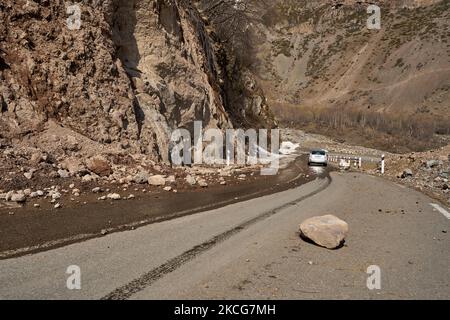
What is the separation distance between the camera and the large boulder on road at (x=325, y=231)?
20.4 feet

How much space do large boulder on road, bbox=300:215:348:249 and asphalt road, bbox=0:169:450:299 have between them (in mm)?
144

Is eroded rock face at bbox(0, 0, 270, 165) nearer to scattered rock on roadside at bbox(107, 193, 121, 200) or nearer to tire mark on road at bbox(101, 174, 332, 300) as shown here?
scattered rock on roadside at bbox(107, 193, 121, 200)

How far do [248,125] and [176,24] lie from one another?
50.2 feet

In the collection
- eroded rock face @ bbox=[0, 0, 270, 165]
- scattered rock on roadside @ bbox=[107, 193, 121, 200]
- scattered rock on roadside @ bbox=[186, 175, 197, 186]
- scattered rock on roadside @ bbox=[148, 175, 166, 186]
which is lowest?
scattered rock on roadside @ bbox=[186, 175, 197, 186]

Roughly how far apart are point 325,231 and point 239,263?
5.51 feet

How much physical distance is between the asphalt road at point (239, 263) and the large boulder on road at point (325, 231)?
5.7 inches

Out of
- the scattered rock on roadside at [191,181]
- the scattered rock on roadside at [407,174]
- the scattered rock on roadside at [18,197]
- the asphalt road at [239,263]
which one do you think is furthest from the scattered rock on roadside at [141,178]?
the scattered rock on roadside at [407,174]

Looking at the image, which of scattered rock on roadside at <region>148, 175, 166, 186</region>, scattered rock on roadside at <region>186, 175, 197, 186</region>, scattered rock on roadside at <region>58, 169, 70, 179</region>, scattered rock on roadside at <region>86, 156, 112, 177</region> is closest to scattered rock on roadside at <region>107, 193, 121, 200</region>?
scattered rock on roadside at <region>58, 169, 70, 179</region>

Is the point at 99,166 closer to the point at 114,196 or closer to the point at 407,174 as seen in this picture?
the point at 114,196

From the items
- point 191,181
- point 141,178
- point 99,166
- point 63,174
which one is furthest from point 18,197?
point 191,181

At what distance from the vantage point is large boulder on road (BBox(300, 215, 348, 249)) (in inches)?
244

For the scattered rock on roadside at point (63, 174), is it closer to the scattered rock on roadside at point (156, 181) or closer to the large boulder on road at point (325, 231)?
the scattered rock on roadside at point (156, 181)

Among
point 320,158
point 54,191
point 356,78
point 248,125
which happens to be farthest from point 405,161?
point 356,78

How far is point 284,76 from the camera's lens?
404ft
